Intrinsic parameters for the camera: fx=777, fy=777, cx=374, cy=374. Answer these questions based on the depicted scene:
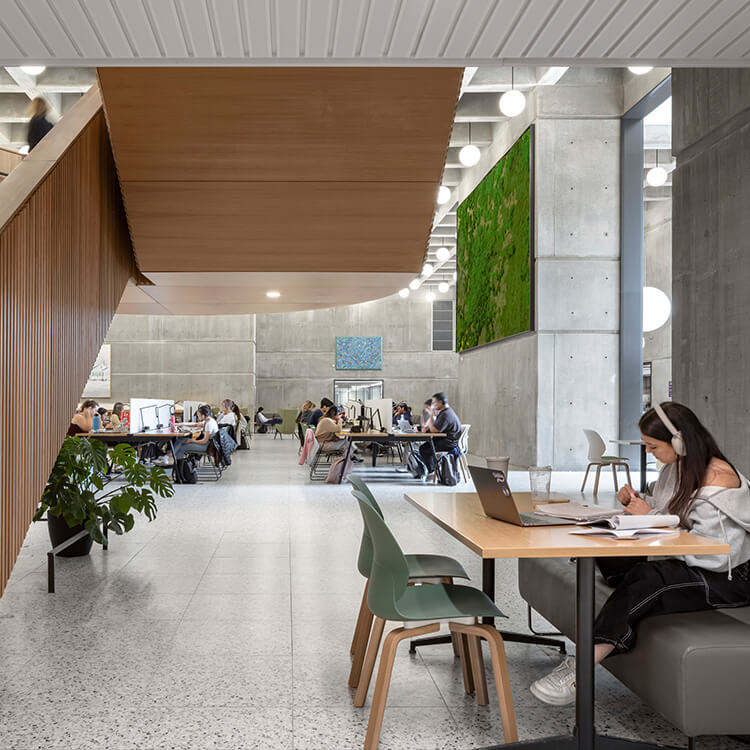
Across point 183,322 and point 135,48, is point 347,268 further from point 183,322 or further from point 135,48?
point 183,322

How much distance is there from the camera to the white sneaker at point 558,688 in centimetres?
265

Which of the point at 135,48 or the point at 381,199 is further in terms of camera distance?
the point at 381,199

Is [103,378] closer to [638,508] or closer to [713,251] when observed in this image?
[713,251]

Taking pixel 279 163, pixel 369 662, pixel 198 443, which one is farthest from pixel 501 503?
pixel 198 443

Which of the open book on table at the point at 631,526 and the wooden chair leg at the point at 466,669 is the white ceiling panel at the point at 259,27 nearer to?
the open book on table at the point at 631,526

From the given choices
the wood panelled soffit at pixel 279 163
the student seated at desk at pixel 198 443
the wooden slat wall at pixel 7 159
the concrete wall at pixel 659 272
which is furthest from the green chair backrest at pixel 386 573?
the concrete wall at pixel 659 272

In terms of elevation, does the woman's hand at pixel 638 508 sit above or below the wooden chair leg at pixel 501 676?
above

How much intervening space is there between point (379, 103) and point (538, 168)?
30.5ft

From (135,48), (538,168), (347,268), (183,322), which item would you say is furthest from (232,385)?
(135,48)

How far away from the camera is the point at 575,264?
1279cm

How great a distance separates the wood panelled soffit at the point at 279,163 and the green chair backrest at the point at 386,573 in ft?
7.97

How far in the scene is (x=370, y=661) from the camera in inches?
115

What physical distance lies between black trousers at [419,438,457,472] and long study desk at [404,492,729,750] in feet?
27.4

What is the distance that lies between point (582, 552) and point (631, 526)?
34 centimetres
